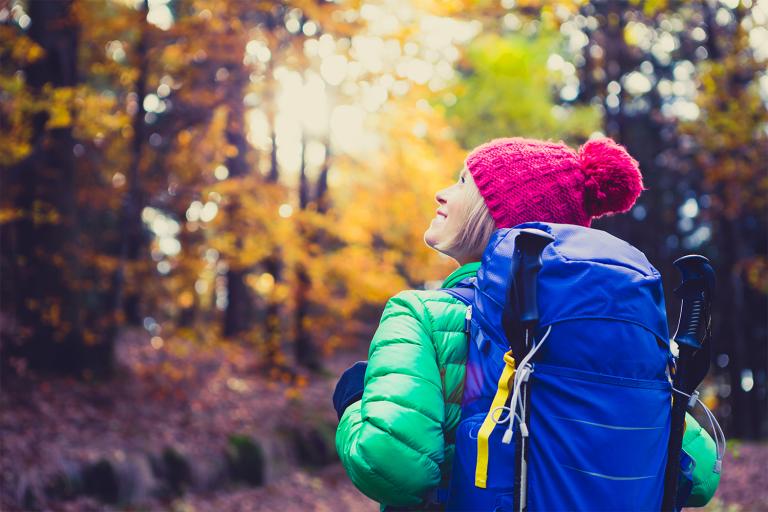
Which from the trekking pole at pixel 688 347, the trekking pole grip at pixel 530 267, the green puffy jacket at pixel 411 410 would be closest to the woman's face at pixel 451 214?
the green puffy jacket at pixel 411 410

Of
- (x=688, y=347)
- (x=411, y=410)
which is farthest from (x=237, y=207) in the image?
(x=688, y=347)

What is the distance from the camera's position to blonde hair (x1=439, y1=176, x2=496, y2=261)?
84.4 inches

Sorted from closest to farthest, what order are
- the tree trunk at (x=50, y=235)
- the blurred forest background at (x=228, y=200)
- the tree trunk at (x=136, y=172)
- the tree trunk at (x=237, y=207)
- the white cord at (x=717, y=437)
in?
1. the white cord at (x=717, y=437)
2. the blurred forest background at (x=228, y=200)
3. the tree trunk at (x=136, y=172)
4. the tree trunk at (x=50, y=235)
5. the tree trunk at (x=237, y=207)

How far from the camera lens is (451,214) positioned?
2.20 metres

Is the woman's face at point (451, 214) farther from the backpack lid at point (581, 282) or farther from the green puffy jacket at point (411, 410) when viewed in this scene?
the backpack lid at point (581, 282)

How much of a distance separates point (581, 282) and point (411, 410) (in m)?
0.52

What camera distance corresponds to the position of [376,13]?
8.92 meters

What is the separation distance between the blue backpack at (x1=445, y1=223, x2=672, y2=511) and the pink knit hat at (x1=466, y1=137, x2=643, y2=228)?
330mm

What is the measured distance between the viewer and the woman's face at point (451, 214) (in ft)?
7.13

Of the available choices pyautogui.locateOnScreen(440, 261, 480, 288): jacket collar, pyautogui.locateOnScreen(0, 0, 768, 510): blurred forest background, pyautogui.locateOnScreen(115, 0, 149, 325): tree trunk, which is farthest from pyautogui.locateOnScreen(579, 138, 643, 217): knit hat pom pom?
pyautogui.locateOnScreen(115, 0, 149, 325): tree trunk

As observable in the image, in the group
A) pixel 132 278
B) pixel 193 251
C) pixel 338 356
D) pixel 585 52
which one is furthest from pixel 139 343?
pixel 585 52

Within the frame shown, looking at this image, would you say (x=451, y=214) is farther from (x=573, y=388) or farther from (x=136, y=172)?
(x=136, y=172)

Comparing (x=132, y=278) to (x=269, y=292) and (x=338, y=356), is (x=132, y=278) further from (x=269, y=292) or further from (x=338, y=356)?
(x=338, y=356)

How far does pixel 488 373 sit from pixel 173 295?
14.6m
